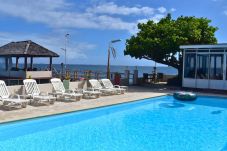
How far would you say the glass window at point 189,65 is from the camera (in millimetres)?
20250

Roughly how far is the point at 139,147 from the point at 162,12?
18.7m

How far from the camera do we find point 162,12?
998 inches

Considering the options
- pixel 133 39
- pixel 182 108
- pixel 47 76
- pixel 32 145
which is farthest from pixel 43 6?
pixel 32 145

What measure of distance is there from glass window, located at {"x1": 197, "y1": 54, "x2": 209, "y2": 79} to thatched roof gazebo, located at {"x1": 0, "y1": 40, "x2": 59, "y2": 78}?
10.4 m

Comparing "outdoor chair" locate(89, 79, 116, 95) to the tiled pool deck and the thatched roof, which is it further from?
the thatched roof

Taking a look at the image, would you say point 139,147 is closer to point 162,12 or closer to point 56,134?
point 56,134

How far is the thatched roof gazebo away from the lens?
71.1ft

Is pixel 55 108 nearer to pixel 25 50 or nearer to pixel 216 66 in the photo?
pixel 25 50

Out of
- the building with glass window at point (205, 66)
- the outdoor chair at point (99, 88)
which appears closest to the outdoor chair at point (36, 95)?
the outdoor chair at point (99, 88)

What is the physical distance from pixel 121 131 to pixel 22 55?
13806 mm

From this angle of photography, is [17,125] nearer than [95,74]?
Yes

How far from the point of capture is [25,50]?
71.3ft

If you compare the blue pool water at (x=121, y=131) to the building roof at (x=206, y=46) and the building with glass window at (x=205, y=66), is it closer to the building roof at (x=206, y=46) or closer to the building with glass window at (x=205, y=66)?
the building with glass window at (x=205, y=66)

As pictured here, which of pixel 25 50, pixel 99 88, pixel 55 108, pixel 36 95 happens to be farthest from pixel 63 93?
pixel 25 50
